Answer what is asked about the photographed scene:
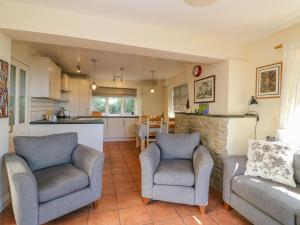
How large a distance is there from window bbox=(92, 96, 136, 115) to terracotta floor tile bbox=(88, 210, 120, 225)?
4615 millimetres

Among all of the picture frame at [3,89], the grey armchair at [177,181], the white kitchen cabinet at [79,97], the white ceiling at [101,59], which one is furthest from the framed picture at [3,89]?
the white kitchen cabinet at [79,97]

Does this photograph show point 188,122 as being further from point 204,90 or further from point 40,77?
point 40,77

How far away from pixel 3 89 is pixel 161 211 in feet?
7.30

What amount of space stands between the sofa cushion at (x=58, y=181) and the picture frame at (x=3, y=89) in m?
0.76

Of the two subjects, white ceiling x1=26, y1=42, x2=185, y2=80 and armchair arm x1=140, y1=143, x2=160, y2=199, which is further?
white ceiling x1=26, y1=42, x2=185, y2=80

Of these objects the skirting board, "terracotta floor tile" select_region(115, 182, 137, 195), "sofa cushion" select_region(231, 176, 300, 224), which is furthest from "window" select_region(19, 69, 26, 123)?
"sofa cushion" select_region(231, 176, 300, 224)

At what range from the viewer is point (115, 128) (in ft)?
19.5

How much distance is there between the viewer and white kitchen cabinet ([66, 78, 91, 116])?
5.31 metres

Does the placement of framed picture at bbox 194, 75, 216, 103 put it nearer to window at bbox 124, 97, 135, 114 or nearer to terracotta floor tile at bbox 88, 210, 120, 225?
terracotta floor tile at bbox 88, 210, 120, 225

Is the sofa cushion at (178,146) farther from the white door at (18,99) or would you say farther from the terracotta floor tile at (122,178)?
the white door at (18,99)

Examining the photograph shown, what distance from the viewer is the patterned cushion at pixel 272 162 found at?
5.84 ft

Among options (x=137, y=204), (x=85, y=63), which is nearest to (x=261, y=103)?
(x=137, y=204)

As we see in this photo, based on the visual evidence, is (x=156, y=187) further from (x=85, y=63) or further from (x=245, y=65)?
(x=85, y=63)

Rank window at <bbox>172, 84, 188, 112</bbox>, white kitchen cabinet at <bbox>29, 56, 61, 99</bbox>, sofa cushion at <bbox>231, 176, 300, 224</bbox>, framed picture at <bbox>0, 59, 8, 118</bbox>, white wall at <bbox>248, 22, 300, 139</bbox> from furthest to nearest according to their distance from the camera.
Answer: window at <bbox>172, 84, 188, 112</bbox> → white kitchen cabinet at <bbox>29, 56, 61, 99</bbox> → white wall at <bbox>248, 22, 300, 139</bbox> → framed picture at <bbox>0, 59, 8, 118</bbox> → sofa cushion at <bbox>231, 176, 300, 224</bbox>
